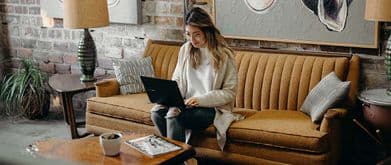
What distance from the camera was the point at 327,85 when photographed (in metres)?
3.32

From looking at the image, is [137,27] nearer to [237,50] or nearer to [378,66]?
[237,50]

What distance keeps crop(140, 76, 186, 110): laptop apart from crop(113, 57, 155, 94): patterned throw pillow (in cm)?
82

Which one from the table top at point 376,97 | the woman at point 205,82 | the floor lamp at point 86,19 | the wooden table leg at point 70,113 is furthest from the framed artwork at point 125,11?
the table top at point 376,97

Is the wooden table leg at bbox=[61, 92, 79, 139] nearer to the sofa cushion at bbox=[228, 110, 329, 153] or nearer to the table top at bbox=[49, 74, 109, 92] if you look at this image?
the table top at bbox=[49, 74, 109, 92]

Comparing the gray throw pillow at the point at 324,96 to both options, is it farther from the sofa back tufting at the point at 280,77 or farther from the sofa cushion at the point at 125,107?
the sofa cushion at the point at 125,107

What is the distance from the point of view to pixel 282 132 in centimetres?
311

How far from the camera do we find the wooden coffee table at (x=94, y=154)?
8.79 feet

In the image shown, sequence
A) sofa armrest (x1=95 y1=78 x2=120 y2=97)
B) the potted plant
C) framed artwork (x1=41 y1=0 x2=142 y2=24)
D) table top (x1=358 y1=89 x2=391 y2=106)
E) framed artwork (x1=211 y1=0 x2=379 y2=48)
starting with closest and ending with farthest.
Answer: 1. table top (x1=358 y1=89 x2=391 y2=106)
2. framed artwork (x1=211 y1=0 x2=379 y2=48)
3. sofa armrest (x1=95 y1=78 x2=120 y2=97)
4. framed artwork (x1=41 y1=0 x2=142 y2=24)
5. the potted plant

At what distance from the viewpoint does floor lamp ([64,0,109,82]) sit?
13.4 ft

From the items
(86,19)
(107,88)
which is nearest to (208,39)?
(107,88)

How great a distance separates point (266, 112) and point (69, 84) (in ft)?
5.32

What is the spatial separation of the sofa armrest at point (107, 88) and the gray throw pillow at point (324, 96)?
56.9 inches

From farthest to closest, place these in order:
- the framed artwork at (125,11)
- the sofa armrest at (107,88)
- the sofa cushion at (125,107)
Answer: the framed artwork at (125,11), the sofa armrest at (107,88), the sofa cushion at (125,107)

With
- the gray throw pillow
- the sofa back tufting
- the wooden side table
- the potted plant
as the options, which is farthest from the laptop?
the potted plant
